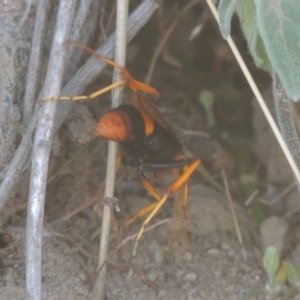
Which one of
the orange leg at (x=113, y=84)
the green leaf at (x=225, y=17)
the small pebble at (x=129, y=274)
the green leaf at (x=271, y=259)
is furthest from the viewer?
the small pebble at (x=129, y=274)

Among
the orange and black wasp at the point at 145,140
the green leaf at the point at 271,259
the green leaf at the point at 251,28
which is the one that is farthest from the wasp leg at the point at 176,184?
the green leaf at the point at 251,28

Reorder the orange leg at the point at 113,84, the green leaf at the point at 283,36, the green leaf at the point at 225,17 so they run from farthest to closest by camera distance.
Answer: the orange leg at the point at 113,84 → the green leaf at the point at 225,17 → the green leaf at the point at 283,36

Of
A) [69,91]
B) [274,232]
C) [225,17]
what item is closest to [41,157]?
[69,91]

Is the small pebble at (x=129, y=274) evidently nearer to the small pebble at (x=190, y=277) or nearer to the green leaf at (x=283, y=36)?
the small pebble at (x=190, y=277)

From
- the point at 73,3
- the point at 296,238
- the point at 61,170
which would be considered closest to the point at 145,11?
the point at 73,3

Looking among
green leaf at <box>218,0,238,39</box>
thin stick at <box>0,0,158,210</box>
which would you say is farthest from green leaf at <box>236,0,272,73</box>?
thin stick at <box>0,0,158,210</box>

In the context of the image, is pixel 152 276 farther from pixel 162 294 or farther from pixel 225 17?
pixel 225 17
